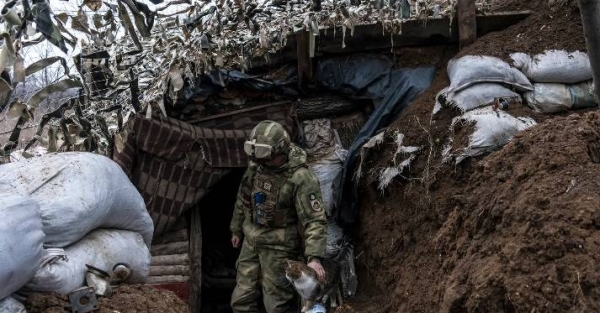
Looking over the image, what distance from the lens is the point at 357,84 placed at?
22.4 ft

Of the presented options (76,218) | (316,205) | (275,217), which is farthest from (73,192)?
(275,217)

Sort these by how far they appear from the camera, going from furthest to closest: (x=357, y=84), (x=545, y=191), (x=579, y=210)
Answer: (x=357, y=84)
(x=545, y=191)
(x=579, y=210)

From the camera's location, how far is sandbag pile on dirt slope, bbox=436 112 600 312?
2.52 metres

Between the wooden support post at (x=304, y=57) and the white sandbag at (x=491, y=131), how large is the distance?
6.54ft

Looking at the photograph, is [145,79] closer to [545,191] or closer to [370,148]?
[370,148]

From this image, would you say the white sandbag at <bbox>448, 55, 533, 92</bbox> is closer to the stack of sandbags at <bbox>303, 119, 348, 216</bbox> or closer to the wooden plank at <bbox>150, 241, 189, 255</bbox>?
the stack of sandbags at <bbox>303, 119, 348, 216</bbox>

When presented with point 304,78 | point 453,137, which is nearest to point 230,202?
point 304,78

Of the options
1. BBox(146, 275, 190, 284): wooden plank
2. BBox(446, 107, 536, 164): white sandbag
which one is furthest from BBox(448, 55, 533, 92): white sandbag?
BBox(146, 275, 190, 284): wooden plank

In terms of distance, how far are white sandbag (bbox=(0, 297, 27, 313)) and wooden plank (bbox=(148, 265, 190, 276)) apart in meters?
4.38

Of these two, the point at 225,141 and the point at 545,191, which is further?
the point at 225,141

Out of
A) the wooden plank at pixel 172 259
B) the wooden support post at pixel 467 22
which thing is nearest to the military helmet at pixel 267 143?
the wooden plank at pixel 172 259

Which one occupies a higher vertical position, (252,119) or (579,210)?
(579,210)

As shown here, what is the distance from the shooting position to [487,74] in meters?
5.74

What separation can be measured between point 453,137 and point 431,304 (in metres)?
2.10
